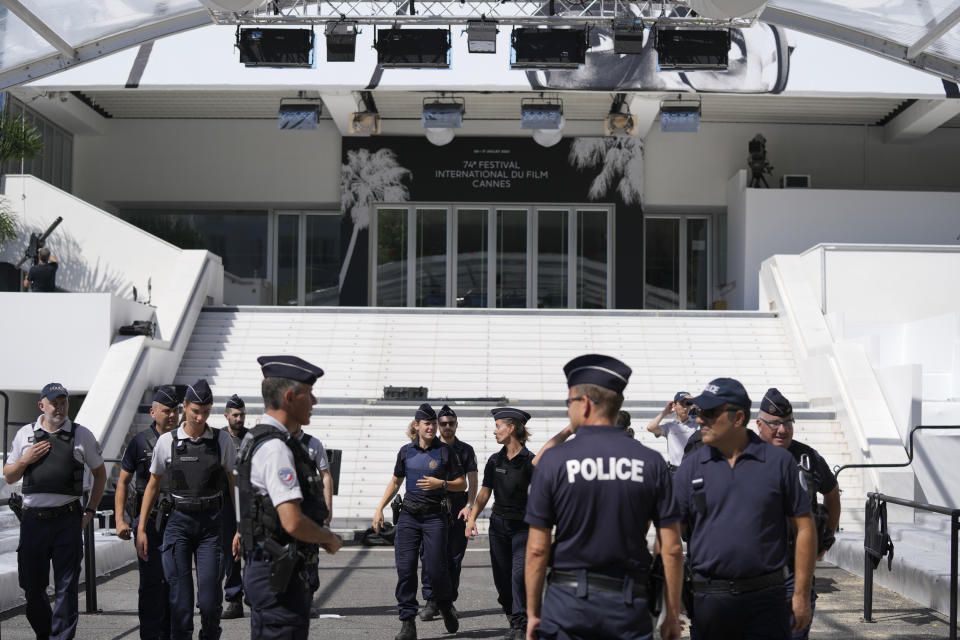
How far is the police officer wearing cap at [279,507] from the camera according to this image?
4840 mm

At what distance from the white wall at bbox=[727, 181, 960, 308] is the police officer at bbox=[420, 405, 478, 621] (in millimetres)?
17209

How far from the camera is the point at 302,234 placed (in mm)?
29578

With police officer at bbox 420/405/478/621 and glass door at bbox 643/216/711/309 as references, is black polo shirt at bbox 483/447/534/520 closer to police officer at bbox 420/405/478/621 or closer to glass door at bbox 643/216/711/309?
police officer at bbox 420/405/478/621

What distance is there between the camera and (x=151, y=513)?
7336mm

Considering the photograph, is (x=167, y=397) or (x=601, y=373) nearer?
(x=601, y=373)

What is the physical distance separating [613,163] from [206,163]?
10.4 m

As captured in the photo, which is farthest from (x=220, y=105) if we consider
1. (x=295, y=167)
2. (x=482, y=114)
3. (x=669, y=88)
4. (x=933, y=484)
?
(x=933, y=484)

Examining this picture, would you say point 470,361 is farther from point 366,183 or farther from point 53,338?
point 366,183

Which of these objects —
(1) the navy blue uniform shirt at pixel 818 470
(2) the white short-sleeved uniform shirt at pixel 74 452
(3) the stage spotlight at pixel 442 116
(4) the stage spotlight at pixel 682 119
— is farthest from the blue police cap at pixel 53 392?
(4) the stage spotlight at pixel 682 119

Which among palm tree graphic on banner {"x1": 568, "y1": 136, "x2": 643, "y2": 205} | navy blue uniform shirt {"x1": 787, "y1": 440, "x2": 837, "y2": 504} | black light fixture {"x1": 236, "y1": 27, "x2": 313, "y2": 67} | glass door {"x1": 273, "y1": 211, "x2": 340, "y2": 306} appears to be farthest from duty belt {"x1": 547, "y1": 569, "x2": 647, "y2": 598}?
glass door {"x1": 273, "y1": 211, "x2": 340, "y2": 306}

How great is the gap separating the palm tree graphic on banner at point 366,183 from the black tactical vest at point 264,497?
23721mm

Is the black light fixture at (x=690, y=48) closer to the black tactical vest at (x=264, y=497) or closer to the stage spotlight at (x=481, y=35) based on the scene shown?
the stage spotlight at (x=481, y=35)

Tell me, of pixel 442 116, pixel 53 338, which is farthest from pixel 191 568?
pixel 442 116

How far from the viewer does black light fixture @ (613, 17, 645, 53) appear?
503 inches
